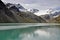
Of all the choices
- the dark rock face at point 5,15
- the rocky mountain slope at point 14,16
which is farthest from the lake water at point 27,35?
the dark rock face at point 5,15

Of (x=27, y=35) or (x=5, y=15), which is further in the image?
(x=5, y=15)

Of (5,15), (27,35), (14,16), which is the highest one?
(27,35)

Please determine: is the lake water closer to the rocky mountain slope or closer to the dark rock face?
the rocky mountain slope

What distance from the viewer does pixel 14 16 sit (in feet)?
165

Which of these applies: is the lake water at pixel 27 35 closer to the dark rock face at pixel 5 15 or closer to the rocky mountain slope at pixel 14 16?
the rocky mountain slope at pixel 14 16

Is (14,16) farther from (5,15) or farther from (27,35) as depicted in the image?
(27,35)

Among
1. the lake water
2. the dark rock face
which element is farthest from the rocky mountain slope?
the lake water

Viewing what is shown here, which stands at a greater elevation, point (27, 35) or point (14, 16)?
point (27, 35)

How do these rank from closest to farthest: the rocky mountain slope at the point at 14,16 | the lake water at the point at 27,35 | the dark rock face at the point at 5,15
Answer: the lake water at the point at 27,35 → the dark rock face at the point at 5,15 → the rocky mountain slope at the point at 14,16

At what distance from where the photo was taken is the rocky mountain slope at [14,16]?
154 feet

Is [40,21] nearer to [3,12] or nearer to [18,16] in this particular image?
[18,16]

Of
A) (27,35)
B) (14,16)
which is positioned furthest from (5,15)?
(27,35)

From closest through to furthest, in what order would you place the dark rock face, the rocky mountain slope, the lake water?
1. the lake water
2. the dark rock face
3. the rocky mountain slope

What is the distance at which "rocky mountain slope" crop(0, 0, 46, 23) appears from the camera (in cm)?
4686
